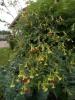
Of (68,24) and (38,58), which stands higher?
(68,24)

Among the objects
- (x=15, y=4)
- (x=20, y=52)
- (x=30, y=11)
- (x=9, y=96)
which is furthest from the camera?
(x=15, y=4)

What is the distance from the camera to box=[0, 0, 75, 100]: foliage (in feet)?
8.43

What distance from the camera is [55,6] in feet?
9.75

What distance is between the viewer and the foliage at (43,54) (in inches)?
101

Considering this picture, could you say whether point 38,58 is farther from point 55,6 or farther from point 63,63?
point 55,6

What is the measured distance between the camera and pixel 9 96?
273 centimetres

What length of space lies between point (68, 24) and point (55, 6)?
0.19 m

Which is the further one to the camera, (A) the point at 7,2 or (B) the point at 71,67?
(A) the point at 7,2

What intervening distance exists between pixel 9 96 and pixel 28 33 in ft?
2.09

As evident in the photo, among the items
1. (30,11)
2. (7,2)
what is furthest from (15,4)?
(30,11)

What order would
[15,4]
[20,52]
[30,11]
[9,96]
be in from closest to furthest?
[9,96] → [20,52] → [30,11] → [15,4]

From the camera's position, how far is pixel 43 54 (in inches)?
105

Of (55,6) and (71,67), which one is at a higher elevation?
(55,6)

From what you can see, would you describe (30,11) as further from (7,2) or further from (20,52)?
(7,2)
